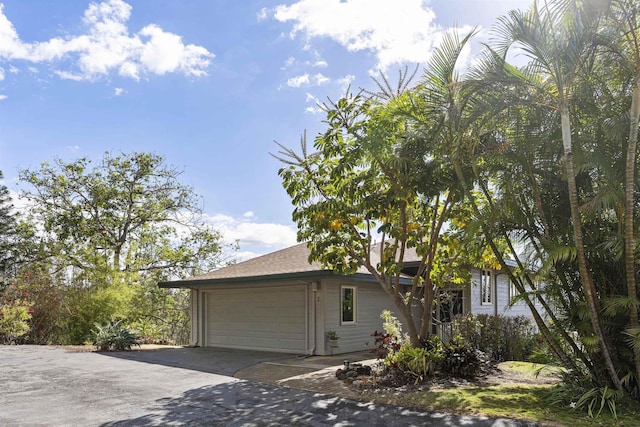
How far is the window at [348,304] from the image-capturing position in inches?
558

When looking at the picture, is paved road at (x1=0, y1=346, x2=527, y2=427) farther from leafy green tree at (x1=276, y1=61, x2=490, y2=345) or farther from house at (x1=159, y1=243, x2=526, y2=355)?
house at (x1=159, y1=243, x2=526, y2=355)

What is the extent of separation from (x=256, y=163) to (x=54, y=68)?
7203 mm

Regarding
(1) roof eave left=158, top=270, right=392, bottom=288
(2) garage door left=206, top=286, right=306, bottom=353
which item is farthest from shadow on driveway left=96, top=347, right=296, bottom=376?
(1) roof eave left=158, top=270, right=392, bottom=288

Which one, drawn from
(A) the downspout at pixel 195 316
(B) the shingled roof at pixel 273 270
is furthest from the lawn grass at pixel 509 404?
(A) the downspout at pixel 195 316

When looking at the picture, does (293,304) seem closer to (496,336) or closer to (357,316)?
(357,316)

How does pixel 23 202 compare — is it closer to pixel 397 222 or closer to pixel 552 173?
pixel 397 222

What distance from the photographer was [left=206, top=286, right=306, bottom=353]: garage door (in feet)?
46.8

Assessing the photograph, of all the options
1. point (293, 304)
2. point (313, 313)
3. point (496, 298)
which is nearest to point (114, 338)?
point (293, 304)

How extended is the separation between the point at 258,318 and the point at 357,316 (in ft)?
10.4

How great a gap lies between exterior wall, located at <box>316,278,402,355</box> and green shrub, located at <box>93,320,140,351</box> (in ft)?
20.8

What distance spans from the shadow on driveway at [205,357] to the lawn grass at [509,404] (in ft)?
15.0

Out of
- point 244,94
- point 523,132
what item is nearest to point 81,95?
point 244,94

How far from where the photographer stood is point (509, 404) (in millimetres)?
7254

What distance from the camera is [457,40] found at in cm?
824
